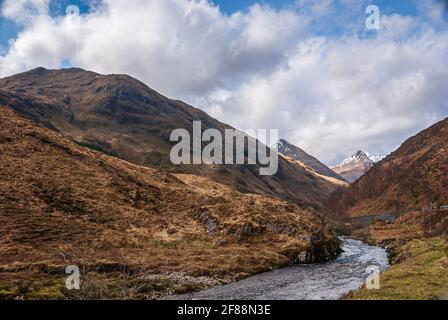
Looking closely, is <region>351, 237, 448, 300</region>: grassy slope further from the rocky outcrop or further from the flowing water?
the rocky outcrop

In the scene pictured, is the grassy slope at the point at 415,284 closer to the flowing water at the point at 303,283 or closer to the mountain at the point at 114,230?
the flowing water at the point at 303,283

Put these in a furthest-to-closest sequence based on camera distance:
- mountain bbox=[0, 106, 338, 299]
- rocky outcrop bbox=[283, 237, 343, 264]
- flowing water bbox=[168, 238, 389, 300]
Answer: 1. rocky outcrop bbox=[283, 237, 343, 264]
2. mountain bbox=[0, 106, 338, 299]
3. flowing water bbox=[168, 238, 389, 300]

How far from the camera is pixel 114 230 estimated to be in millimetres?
84500

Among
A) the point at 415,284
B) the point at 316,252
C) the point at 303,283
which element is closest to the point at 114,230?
the point at 316,252

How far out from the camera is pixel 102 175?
112 metres

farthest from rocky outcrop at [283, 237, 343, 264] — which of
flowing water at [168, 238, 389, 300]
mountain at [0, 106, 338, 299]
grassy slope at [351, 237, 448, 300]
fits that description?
grassy slope at [351, 237, 448, 300]

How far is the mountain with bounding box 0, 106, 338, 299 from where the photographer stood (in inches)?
2201

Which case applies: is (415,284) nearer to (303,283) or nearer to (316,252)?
(303,283)

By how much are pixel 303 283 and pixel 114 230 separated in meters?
42.5

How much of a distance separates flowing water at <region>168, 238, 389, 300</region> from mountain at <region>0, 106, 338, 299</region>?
11.3 feet
